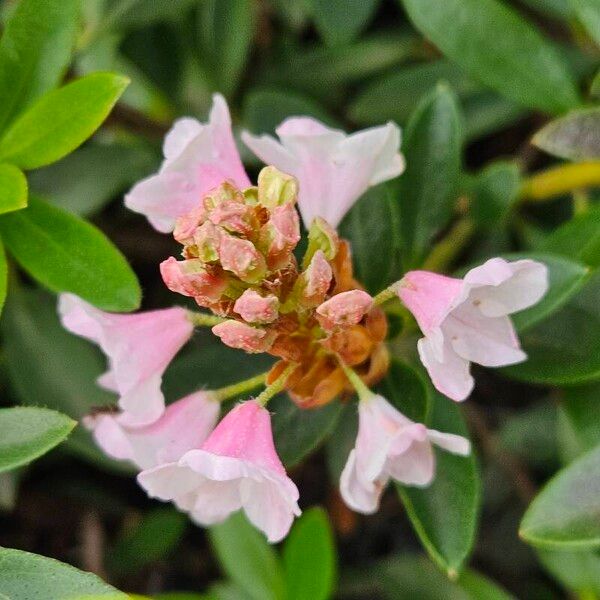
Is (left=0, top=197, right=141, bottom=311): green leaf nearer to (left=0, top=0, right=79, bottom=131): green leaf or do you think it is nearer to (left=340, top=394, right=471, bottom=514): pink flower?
(left=0, top=0, right=79, bottom=131): green leaf

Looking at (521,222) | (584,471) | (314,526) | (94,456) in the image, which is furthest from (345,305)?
(521,222)

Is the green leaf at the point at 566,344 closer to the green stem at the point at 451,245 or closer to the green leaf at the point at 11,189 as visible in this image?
the green stem at the point at 451,245

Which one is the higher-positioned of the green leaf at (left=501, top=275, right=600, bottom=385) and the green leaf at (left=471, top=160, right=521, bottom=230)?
the green leaf at (left=471, top=160, right=521, bottom=230)

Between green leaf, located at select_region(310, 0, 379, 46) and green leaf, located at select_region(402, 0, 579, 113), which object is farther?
green leaf, located at select_region(310, 0, 379, 46)

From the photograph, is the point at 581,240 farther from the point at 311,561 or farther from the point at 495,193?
the point at 311,561

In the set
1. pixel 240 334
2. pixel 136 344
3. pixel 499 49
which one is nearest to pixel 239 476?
pixel 240 334

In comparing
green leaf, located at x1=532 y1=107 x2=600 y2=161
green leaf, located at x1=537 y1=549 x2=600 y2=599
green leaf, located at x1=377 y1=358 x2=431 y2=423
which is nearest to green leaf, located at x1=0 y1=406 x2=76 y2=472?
green leaf, located at x1=377 y1=358 x2=431 y2=423

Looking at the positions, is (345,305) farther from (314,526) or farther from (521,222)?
(521,222)

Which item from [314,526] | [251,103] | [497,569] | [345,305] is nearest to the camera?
[345,305]
